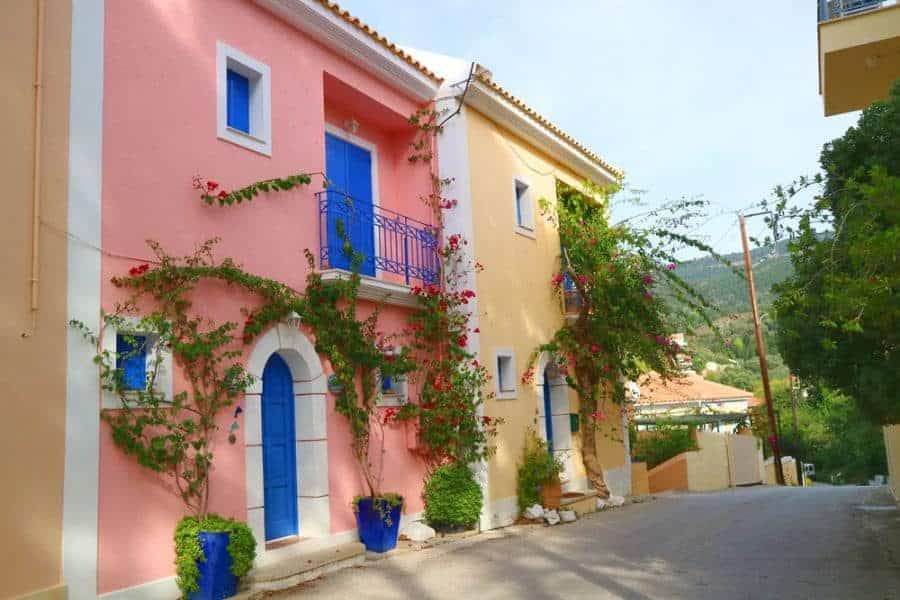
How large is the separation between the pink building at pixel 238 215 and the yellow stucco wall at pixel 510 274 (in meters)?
1.23

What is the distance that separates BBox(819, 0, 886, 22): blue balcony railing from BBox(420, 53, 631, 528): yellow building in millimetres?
4678

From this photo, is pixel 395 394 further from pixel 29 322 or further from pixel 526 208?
pixel 29 322

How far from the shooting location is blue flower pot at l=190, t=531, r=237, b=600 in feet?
22.5

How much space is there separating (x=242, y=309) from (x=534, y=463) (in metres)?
5.94

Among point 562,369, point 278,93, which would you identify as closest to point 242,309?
point 278,93

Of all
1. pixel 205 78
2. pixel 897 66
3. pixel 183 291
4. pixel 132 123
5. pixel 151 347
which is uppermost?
pixel 897 66

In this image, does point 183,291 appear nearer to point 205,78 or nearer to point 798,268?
point 205,78

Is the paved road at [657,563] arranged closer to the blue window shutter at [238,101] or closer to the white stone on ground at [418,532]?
the white stone on ground at [418,532]

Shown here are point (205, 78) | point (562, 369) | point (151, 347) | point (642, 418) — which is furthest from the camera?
point (642, 418)

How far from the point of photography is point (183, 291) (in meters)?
7.45

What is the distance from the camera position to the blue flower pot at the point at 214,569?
687cm

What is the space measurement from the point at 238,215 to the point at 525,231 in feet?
21.2

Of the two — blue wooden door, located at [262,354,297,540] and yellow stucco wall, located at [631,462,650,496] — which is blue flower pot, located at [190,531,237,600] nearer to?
blue wooden door, located at [262,354,297,540]

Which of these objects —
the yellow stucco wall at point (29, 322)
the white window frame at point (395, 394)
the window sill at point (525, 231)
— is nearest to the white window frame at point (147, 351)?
the yellow stucco wall at point (29, 322)
